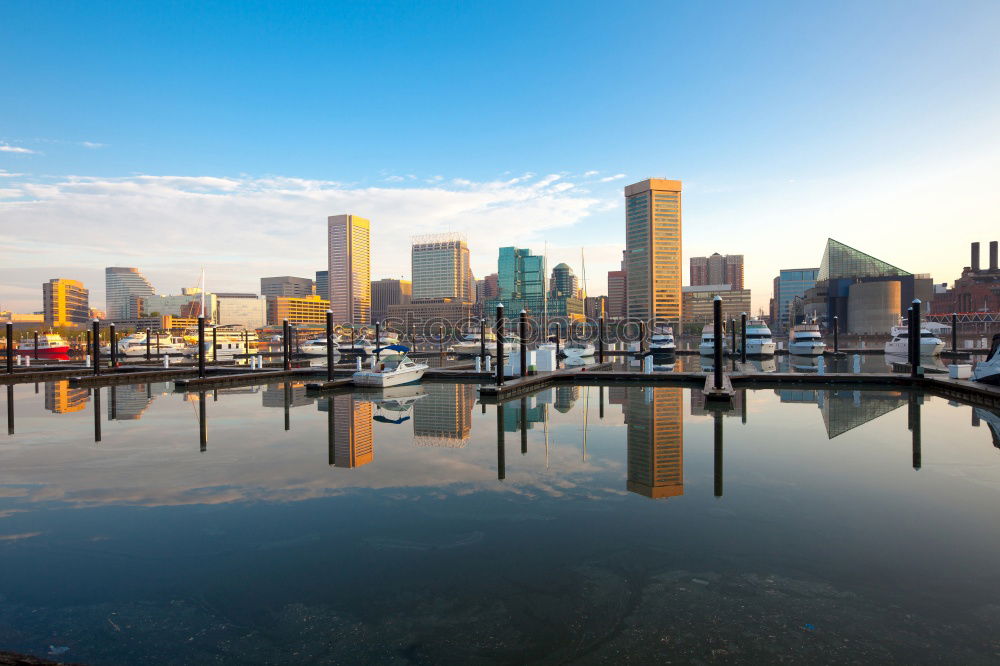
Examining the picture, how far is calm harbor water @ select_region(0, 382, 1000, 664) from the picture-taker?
5422 millimetres

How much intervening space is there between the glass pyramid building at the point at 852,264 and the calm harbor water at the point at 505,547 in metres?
162

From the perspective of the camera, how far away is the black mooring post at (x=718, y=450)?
10.7m

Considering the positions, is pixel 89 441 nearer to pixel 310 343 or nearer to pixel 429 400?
pixel 429 400

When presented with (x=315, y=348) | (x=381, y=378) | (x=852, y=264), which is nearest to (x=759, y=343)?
(x=381, y=378)

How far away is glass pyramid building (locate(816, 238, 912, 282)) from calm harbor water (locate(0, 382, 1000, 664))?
16223 cm

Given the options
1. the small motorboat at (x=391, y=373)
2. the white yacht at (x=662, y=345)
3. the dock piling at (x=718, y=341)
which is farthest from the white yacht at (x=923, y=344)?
the small motorboat at (x=391, y=373)

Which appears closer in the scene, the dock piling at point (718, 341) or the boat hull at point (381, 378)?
the dock piling at point (718, 341)

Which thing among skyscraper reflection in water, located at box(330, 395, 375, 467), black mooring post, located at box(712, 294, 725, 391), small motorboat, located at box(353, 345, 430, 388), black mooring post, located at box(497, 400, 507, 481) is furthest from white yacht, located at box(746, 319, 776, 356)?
skyscraper reflection in water, located at box(330, 395, 375, 467)

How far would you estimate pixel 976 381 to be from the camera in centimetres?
2495

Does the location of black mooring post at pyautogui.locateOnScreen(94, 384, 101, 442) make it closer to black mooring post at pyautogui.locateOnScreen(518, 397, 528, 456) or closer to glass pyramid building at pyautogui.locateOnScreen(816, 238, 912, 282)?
black mooring post at pyautogui.locateOnScreen(518, 397, 528, 456)

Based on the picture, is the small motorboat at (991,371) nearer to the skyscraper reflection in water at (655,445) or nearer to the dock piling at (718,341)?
the dock piling at (718,341)

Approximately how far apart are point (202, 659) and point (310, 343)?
69905 mm

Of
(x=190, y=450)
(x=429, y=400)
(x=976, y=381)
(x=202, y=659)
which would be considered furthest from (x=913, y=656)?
(x=976, y=381)

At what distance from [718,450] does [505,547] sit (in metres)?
8.26
